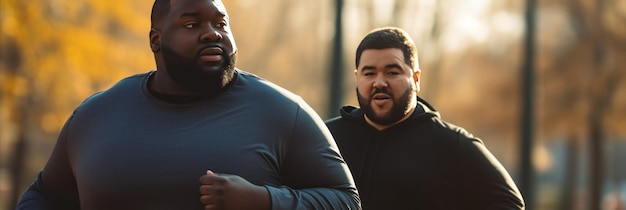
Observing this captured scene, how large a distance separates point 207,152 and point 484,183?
86.3 inches

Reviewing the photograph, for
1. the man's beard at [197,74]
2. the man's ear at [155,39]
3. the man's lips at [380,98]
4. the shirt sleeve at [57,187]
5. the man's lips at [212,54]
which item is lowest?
the shirt sleeve at [57,187]

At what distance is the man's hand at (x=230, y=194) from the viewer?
10.1 feet

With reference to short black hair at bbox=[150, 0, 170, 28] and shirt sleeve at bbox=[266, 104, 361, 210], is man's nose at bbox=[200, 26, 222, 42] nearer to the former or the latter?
short black hair at bbox=[150, 0, 170, 28]

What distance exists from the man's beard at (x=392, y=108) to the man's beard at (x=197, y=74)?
198 cm

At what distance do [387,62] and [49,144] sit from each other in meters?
24.3

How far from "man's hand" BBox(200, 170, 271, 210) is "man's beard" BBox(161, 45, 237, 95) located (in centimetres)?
32

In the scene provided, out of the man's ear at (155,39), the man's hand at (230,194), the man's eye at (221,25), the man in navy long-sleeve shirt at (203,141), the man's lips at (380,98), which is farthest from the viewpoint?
the man's lips at (380,98)

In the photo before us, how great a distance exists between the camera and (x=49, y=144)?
28.4m

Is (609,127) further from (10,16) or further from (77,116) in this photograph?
(77,116)

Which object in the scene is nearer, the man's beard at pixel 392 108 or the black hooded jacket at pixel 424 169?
the black hooded jacket at pixel 424 169

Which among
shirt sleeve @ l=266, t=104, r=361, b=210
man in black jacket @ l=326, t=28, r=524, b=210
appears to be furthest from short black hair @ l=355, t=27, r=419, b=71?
shirt sleeve @ l=266, t=104, r=361, b=210

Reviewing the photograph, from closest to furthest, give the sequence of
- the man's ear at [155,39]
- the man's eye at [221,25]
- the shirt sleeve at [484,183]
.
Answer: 1. the man's eye at [221,25]
2. the man's ear at [155,39]
3. the shirt sleeve at [484,183]

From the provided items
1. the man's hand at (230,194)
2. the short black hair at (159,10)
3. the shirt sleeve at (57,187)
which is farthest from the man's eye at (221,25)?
the shirt sleeve at (57,187)

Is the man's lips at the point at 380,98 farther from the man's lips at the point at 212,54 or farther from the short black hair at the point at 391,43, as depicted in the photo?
the man's lips at the point at 212,54
